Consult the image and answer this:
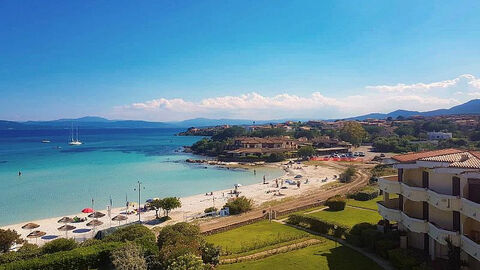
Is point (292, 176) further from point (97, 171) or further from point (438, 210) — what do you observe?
point (438, 210)

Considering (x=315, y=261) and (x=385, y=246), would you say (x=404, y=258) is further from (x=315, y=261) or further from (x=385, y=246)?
(x=315, y=261)

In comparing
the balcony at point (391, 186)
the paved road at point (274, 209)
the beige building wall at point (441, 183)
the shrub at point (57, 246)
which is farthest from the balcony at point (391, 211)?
the shrub at point (57, 246)

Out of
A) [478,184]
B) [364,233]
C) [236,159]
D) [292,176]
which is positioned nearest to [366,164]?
[292,176]

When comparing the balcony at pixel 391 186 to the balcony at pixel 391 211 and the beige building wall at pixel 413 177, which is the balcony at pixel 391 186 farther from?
the balcony at pixel 391 211

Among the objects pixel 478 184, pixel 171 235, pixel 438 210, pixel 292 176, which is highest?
pixel 478 184

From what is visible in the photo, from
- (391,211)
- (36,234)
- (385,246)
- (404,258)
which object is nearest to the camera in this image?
(404,258)

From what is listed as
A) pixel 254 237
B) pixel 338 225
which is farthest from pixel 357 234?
pixel 254 237
